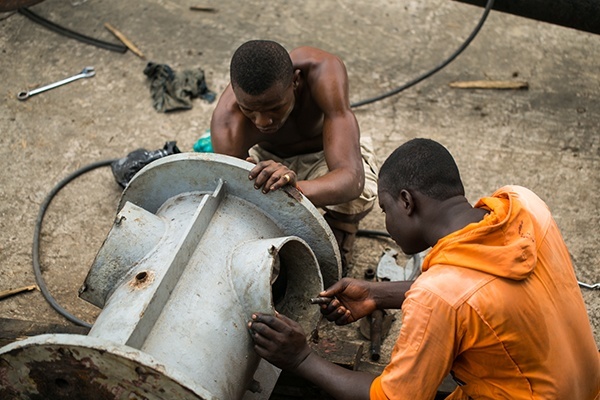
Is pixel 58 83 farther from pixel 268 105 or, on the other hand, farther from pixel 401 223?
pixel 401 223

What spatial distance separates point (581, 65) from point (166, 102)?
306 cm

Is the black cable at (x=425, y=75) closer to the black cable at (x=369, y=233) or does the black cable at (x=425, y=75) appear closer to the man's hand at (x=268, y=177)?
the black cable at (x=369, y=233)

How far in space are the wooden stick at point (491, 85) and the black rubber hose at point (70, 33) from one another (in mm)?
2485

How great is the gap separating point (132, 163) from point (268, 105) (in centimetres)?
149

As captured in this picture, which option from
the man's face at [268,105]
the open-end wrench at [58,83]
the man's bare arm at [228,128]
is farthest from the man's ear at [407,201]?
the open-end wrench at [58,83]

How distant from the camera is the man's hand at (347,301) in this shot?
3.01 metres

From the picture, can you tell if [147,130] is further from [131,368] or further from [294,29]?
[131,368]

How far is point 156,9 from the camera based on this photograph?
249 inches

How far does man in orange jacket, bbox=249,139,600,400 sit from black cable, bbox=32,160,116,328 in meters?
1.50

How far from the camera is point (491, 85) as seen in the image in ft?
18.2

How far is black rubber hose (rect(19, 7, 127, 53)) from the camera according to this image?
19.2ft

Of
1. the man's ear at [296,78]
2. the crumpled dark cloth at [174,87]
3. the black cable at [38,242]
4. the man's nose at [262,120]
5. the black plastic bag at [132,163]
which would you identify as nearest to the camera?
the man's nose at [262,120]

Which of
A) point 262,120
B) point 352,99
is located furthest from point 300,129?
point 352,99

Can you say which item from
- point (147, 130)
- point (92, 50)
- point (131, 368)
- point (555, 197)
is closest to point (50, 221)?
point (147, 130)
